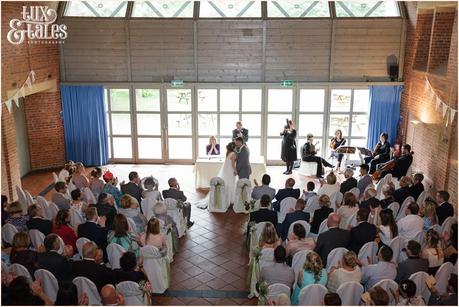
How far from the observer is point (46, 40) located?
1260cm

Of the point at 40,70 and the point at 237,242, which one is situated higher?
the point at 40,70

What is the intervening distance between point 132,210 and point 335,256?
3.18 m

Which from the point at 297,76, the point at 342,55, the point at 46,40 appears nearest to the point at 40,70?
the point at 46,40

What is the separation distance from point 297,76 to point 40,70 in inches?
271

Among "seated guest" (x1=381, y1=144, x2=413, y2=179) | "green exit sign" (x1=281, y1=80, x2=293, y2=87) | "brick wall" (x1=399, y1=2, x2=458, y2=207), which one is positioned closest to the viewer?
"brick wall" (x1=399, y1=2, x2=458, y2=207)

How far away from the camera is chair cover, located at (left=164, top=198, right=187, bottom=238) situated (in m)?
8.28

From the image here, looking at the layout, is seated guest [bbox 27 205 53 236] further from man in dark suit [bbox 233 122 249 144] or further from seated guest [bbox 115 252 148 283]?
man in dark suit [bbox 233 122 249 144]

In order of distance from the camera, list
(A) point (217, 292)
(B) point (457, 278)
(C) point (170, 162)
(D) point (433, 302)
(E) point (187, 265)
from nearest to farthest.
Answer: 1. (B) point (457, 278)
2. (D) point (433, 302)
3. (A) point (217, 292)
4. (E) point (187, 265)
5. (C) point (170, 162)

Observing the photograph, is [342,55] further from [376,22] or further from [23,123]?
[23,123]

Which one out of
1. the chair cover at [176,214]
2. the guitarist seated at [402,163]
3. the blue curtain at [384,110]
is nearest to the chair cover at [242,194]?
the chair cover at [176,214]

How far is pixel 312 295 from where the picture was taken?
520 cm

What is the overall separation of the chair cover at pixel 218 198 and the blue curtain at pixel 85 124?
16.8 ft

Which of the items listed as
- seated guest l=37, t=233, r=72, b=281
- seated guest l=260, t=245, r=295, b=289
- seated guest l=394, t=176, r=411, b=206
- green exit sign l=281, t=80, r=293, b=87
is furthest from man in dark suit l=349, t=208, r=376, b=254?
green exit sign l=281, t=80, r=293, b=87

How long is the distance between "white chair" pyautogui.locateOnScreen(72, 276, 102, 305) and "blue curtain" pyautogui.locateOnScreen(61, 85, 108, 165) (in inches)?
351
